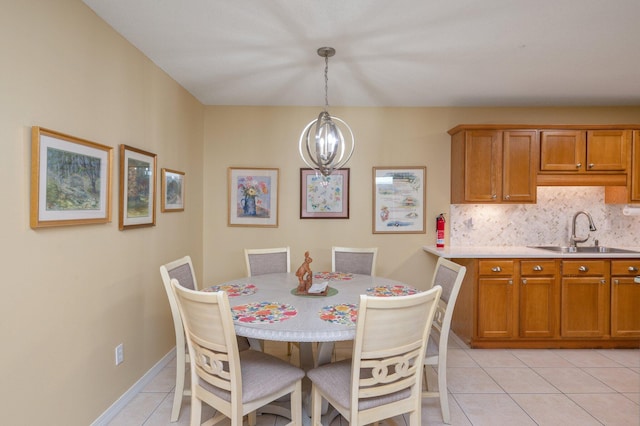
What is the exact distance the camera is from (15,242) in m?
1.49

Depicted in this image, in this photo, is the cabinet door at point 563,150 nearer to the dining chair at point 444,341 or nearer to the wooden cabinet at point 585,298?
the wooden cabinet at point 585,298

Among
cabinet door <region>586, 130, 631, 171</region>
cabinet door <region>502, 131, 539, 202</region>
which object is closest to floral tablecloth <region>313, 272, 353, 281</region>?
cabinet door <region>502, 131, 539, 202</region>

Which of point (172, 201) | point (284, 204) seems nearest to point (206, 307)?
point (172, 201)

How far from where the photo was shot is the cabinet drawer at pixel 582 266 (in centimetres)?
319

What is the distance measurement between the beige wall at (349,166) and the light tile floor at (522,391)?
1076 mm

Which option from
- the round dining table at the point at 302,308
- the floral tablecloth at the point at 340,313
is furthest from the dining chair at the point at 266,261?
the floral tablecloth at the point at 340,313

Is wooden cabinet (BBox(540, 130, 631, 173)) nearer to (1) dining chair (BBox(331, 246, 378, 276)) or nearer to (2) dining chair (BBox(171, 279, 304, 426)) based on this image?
(1) dining chair (BBox(331, 246, 378, 276))

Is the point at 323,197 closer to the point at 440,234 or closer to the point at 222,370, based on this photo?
the point at 440,234

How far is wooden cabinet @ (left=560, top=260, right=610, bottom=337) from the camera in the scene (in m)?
3.19

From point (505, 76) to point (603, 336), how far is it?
103 inches

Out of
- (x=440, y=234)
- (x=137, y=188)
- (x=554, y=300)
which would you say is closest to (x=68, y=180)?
(x=137, y=188)

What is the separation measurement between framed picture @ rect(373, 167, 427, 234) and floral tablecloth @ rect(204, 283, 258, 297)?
1.81 metres

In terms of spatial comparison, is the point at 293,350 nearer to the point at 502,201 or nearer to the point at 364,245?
the point at 364,245

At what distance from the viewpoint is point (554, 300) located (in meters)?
3.21
